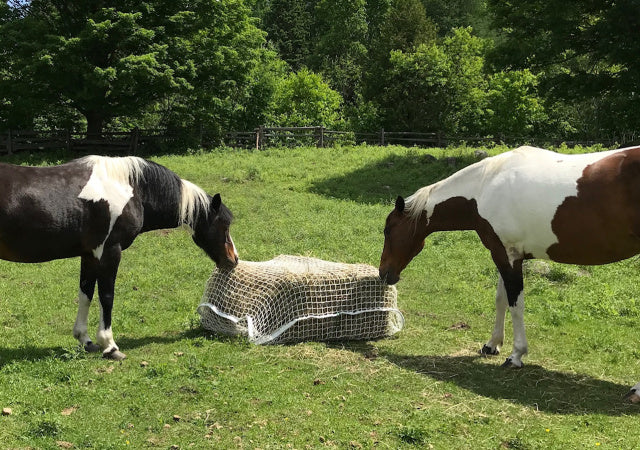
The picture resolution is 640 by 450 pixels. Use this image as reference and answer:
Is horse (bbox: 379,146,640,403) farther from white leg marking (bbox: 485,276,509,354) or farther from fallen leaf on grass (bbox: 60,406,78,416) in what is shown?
fallen leaf on grass (bbox: 60,406,78,416)

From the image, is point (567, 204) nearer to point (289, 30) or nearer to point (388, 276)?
point (388, 276)

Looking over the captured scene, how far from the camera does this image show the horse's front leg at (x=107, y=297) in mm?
6082

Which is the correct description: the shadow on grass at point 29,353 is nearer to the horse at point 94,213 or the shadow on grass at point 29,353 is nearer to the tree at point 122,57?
the horse at point 94,213

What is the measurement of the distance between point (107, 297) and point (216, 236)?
54.1 inches

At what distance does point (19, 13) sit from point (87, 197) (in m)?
23.0

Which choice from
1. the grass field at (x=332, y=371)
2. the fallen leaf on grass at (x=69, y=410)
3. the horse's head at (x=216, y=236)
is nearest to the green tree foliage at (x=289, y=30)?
the grass field at (x=332, y=371)

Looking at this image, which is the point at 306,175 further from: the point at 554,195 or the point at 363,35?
the point at 363,35

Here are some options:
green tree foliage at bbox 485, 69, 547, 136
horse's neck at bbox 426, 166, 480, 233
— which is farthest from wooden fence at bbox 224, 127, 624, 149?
horse's neck at bbox 426, 166, 480, 233

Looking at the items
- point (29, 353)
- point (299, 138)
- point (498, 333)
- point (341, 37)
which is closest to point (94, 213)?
point (29, 353)

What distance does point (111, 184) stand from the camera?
6.11m

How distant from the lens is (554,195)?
580 centimetres

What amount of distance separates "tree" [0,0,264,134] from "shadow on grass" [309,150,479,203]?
30.7 feet

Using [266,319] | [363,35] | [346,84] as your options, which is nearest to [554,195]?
[266,319]

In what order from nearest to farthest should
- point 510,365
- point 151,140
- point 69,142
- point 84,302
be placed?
point 510,365
point 84,302
point 69,142
point 151,140
